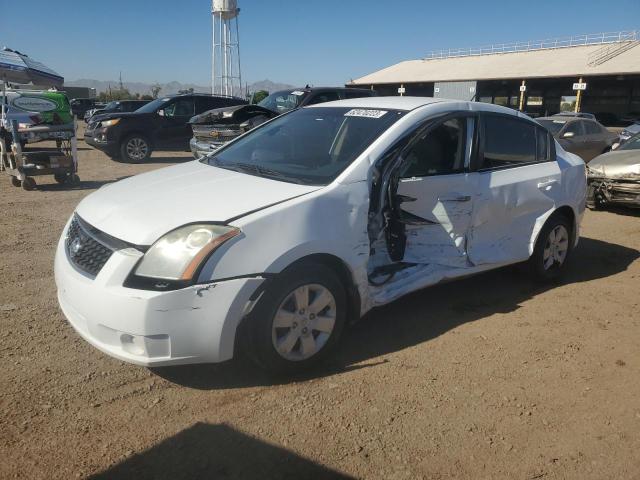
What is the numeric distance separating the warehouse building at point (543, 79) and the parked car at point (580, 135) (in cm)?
2481

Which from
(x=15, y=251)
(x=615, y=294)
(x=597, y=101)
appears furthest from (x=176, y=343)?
(x=597, y=101)

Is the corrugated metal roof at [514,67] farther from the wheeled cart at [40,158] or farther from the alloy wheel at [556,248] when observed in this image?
the wheeled cart at [40,158]

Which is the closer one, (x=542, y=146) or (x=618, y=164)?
(x=542, y=146)

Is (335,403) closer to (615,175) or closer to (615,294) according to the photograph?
(615,294)

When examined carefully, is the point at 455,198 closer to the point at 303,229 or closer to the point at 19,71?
the point at 303,229

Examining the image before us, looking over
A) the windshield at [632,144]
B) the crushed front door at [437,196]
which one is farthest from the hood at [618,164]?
the crushed front door at [437,196]

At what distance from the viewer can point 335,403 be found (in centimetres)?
292

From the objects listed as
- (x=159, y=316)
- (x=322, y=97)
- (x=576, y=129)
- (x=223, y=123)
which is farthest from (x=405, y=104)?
(x=576, y=129)

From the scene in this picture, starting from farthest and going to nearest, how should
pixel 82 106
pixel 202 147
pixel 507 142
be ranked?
pixel 82 106 < pixel 202 147 < pixel 507 142

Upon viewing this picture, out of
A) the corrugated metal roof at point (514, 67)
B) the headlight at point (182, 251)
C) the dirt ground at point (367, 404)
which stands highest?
the corrugated metal roof at point (514, 67)

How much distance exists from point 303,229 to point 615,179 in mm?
7011

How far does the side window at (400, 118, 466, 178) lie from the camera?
12.6 feet

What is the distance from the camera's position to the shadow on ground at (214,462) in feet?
7.75

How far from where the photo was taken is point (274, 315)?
9.49 ft
